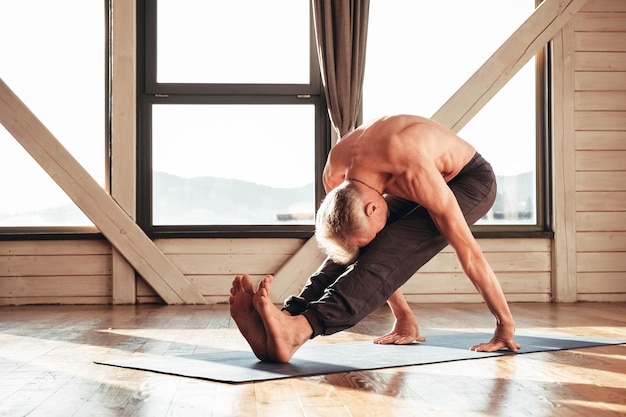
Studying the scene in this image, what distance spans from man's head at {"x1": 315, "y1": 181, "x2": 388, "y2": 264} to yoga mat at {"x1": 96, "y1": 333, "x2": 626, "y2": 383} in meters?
0.36

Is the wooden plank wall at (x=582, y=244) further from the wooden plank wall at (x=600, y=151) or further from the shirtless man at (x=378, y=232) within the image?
the shirtless man at (x=378, y=232)

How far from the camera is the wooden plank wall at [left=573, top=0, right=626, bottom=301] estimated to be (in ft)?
17.9

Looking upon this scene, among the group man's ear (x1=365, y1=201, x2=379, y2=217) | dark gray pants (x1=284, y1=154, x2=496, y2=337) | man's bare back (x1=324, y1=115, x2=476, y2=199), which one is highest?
man's bare back (x1=324, y1=115, x2=476, y2=199)

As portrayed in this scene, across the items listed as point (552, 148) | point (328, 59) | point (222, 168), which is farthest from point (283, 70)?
point (552, 148)

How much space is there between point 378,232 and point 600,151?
3.07 meters

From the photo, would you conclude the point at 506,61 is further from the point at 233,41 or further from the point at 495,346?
the point at 495,346

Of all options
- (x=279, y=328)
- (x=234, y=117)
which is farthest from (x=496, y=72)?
(x=279, y=328)

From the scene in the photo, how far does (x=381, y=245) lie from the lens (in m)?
2.85

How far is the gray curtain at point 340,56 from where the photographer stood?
518 centimetres

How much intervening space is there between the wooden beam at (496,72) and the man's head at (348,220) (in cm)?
236

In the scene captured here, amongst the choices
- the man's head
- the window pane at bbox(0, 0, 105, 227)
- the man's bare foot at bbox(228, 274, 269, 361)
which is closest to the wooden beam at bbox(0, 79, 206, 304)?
the window pane at bbox(0, 0, 105, 227)

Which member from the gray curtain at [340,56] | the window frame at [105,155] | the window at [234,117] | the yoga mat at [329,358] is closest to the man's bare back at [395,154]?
the yoga mat at [329,358]

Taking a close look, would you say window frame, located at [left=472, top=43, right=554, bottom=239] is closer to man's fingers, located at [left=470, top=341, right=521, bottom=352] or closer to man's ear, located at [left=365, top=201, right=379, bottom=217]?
man's fingers, located at [left=470, top=341, right=521, bottom=352]

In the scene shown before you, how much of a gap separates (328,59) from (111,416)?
142 inches
